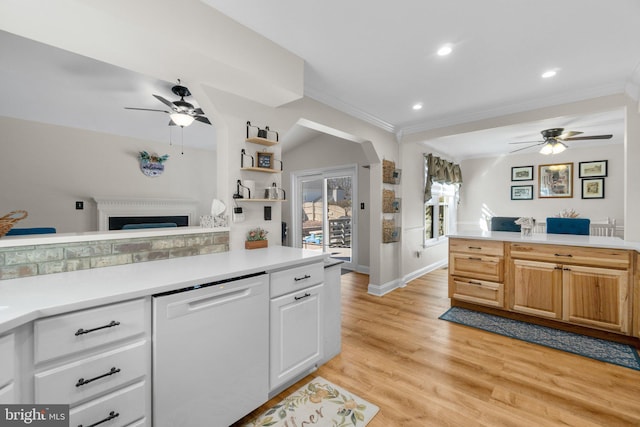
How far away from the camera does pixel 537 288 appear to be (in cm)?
279

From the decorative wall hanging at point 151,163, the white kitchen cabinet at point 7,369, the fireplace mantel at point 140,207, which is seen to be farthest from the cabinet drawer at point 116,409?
the decorative wall hanging at point 151,163

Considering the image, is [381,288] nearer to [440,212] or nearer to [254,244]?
[254,244]

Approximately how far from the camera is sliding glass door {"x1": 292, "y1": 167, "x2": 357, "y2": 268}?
546cm

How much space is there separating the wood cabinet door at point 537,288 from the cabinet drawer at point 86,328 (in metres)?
3.37

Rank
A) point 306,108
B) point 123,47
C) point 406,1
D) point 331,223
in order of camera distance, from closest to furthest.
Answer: point 123,47 < point 406,1 < point 306,108 < point 331,223

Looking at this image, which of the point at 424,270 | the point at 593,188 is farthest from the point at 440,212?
the point at 593,188

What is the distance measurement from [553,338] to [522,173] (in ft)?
14.4

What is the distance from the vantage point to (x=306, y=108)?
2.83 m

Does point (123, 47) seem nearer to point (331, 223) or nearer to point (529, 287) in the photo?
point (529, 287)

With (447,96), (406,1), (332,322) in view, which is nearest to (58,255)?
(332,322)

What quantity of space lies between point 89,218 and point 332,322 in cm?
443

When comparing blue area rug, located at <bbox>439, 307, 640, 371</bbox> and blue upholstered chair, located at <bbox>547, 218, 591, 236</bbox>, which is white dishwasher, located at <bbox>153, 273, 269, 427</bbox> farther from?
blue upholstered chair, located at <bbox>547, 218, 591, 236</bbox>

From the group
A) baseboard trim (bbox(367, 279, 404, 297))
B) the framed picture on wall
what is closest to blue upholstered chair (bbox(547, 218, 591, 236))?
baseboard trim (bbox(367, 279, 404, 297))

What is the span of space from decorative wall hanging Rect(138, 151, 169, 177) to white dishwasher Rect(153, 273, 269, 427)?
4.49 meters
